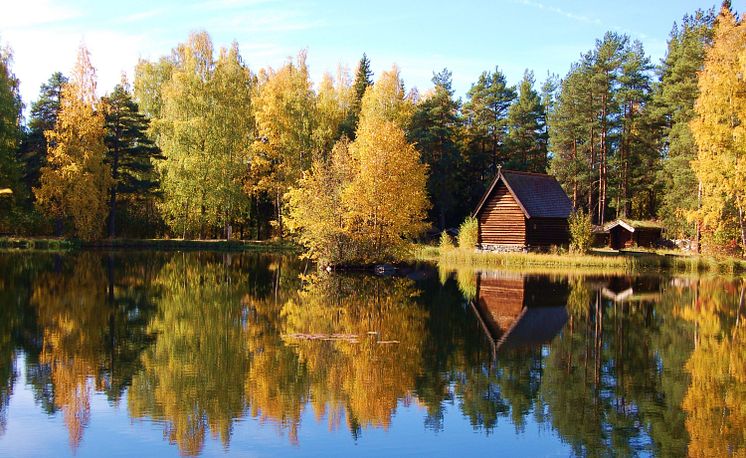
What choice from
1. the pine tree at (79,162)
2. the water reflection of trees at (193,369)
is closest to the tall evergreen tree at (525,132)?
the pine tree at (79,162)

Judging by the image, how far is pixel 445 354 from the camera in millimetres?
15109

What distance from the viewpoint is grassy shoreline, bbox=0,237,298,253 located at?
4947cm

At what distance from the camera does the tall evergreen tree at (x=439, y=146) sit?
192 feet

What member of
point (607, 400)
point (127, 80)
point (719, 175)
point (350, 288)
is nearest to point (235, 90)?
point (127, 80)

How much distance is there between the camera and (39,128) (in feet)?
188

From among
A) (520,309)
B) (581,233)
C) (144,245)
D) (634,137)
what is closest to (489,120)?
(634,137)

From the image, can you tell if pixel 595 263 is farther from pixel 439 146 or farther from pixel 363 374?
pixel 363 374

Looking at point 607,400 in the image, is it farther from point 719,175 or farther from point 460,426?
point 719,175

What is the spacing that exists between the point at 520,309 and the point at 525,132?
45.7 metres

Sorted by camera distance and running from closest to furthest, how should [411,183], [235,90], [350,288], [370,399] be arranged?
[370,399] → [350,288] → [411,183] → [235,90]

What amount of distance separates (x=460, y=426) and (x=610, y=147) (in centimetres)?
5619

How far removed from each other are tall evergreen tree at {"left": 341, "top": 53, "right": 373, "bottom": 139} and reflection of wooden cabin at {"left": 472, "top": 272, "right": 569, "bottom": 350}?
30.2 m

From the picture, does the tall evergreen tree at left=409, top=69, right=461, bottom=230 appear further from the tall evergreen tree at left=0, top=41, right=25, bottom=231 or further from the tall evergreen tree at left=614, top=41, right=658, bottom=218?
the tall evergreen tree at left=0, top=41, right=25, bottom=231

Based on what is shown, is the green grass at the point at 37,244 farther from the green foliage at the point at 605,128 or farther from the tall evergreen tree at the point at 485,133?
the green foliage at the point at 605,128
